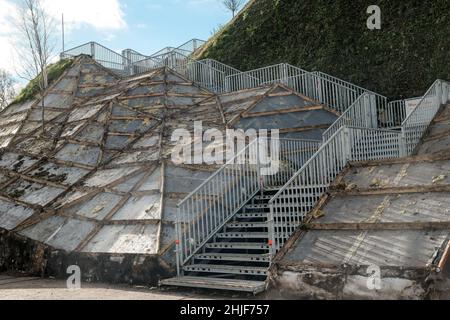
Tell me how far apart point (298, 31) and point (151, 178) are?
14865 mm

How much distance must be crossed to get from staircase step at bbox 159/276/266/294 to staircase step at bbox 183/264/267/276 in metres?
0.26

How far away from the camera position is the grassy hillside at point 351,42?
Answer: 59.8 feet

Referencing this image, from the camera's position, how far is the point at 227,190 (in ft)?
35.0

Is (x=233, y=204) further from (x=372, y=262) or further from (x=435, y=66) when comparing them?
(x=435, y=66)

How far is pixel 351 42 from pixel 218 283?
52.8 ft

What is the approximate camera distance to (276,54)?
24203 mm

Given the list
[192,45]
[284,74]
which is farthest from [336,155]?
[192,45]

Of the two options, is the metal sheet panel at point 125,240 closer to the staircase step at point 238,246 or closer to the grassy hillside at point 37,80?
the staircase step at point 238,246

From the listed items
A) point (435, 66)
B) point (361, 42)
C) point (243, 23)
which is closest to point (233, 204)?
point (435, 66)

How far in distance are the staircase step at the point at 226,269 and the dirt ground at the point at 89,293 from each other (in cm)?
72

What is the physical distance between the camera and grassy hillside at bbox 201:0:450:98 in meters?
18.2

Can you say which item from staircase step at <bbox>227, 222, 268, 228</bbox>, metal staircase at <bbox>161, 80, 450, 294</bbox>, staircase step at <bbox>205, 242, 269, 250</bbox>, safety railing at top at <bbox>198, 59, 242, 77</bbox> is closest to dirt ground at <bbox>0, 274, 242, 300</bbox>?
metal staircase at <bbox>161, 80, 450, 294</bbox>

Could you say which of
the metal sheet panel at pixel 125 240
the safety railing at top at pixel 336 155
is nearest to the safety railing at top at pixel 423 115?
the safety railing at top at pixel 336 155

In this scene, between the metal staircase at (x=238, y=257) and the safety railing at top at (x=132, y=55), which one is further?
the safety railing at top at (x=132, y=55)
